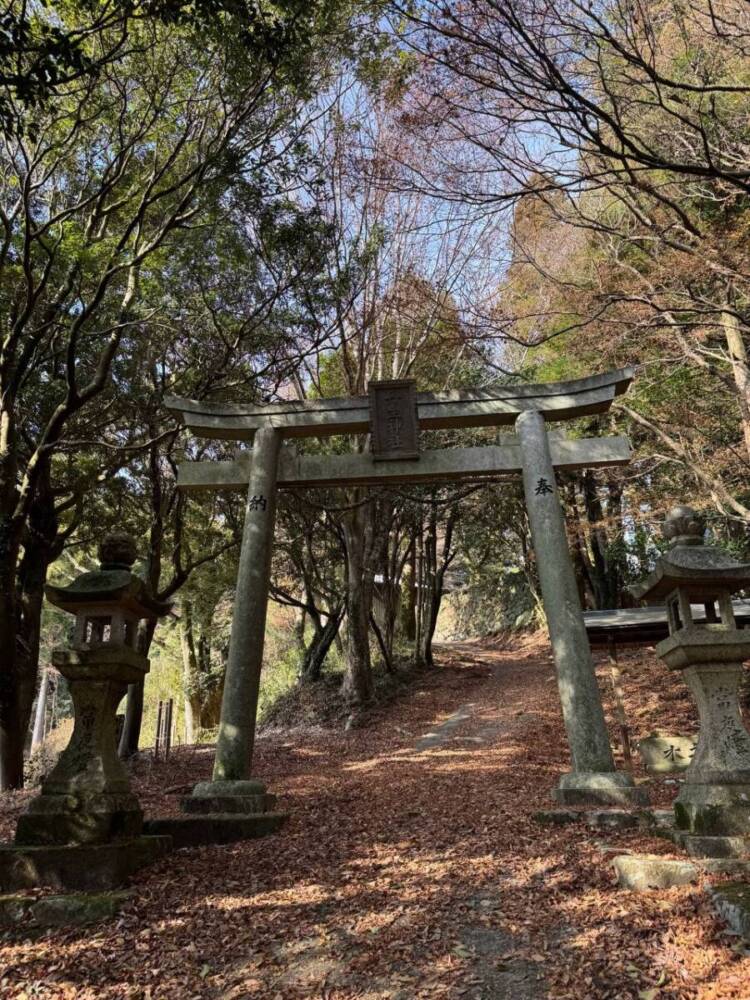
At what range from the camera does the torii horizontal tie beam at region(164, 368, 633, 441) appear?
834 cm

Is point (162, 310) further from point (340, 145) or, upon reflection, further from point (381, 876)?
point (381, 876)

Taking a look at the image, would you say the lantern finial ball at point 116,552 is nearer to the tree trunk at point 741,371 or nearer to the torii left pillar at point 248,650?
the torii left pillar at point 248,650

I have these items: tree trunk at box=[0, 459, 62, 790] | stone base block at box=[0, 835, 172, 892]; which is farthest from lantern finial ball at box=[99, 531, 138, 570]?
tree trunk at box=[0, 459, 62, 790]

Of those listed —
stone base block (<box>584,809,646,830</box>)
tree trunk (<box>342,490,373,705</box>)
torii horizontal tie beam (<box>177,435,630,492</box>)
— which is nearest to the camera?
stone base block (<box>584,809,646,830</box>)

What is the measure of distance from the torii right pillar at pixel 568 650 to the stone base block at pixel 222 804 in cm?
301

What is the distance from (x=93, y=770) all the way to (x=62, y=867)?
26.9 inches

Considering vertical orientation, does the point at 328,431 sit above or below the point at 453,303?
below

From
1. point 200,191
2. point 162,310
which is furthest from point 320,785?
point 200,191

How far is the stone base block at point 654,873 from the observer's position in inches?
161

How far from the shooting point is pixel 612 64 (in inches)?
241

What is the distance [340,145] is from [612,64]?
6.89 meters

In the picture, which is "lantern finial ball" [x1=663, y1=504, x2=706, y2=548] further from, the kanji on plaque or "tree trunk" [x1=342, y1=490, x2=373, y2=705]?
"tree trunk" [x1=342, y1=490, x2=373, y2=705]

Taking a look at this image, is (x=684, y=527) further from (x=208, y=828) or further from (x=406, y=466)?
(x=208, y=828)

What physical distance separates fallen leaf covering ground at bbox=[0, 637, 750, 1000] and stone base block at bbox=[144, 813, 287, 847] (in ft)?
0.63
